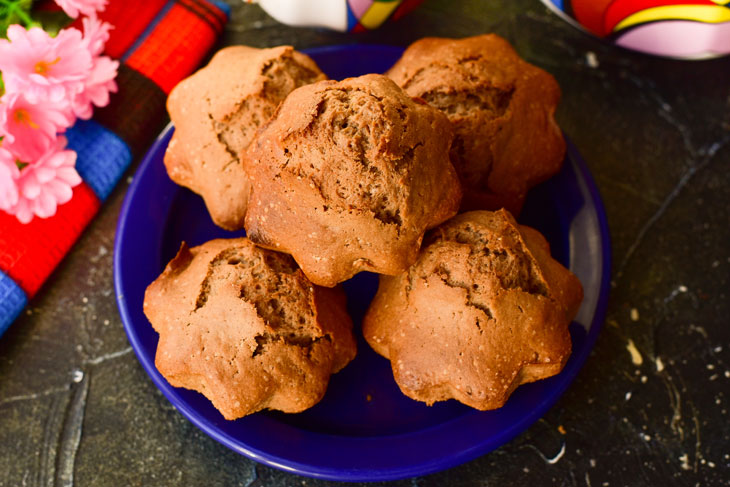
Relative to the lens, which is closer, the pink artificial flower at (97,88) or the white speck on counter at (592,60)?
the pink artificial flower at (97,88)

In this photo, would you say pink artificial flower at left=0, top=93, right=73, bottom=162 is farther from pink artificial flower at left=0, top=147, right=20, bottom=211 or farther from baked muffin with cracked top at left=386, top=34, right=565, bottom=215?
baked muffin with cracked top at left=386, top=34, right=565, bottom=215

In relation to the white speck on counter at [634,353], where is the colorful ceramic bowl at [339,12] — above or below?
above

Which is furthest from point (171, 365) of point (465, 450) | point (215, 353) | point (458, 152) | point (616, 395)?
point (616, 395)

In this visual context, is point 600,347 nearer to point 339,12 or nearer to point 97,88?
point 339,12

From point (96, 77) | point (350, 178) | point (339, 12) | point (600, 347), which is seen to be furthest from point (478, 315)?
point (96, 77)

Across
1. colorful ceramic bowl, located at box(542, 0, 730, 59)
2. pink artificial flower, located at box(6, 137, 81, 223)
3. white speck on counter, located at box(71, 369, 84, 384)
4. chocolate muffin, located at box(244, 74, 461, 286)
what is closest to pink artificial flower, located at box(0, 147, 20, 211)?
pink artificial flower, located at box(6, 137, 81, 223)

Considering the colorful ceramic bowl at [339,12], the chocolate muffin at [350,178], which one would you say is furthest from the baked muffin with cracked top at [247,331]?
the colorful ceramic bowl at [339,12]

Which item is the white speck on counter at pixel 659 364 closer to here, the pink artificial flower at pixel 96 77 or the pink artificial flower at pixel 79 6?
the pink artificial flower at pixel 96 77
